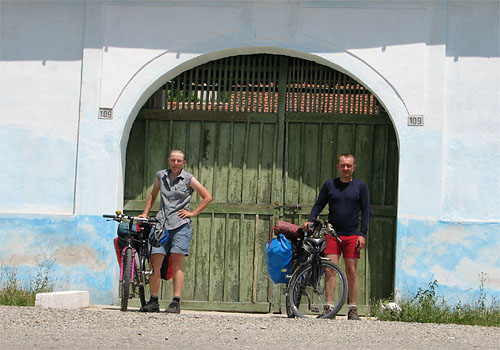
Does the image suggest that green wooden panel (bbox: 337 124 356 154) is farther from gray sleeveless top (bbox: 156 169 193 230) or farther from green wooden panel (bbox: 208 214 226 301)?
gray sleeveless top (bbox: 156 169 193 230)

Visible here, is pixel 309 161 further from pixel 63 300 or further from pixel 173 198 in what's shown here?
pixel 63 300

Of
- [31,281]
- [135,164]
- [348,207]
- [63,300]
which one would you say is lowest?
[63,300]

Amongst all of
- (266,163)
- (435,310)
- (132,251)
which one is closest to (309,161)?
(266,163)

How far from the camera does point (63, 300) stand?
973 centimetres

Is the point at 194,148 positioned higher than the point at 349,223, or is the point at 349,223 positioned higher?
the point at 194,148

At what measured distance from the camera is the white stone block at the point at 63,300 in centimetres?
943

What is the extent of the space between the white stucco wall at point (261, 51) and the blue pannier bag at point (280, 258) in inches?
69.5

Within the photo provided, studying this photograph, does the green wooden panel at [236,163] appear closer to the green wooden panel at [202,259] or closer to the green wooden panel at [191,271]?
the green wooden panel at [202,259]

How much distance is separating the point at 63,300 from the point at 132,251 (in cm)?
123

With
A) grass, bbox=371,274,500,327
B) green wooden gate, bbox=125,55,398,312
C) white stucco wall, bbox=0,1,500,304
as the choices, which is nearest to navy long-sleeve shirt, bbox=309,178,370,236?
grass, bbox=371,274,500,327

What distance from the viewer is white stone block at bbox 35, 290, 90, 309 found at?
9430 millimetres

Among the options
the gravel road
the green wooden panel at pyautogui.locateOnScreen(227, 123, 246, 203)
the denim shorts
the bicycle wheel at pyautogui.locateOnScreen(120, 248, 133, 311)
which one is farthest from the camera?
the green wooden panel at pyautogui.locateOnScreen(227, 123, 246, 203)

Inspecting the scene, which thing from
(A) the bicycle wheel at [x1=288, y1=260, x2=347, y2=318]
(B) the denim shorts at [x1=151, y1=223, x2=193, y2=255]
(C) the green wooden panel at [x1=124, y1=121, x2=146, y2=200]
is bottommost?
(A) the bicycle wheel at [x1=288, y1=260, x2=347, y2=318]

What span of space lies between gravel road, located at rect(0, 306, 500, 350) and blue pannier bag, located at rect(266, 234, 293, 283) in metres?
0.66
